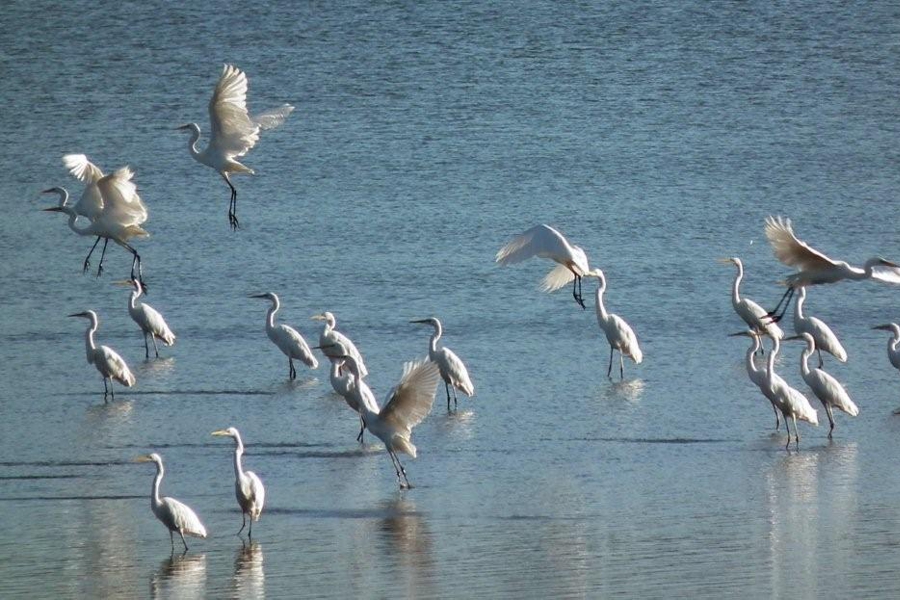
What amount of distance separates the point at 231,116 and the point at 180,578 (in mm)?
5087

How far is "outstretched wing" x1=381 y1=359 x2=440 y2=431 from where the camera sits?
10.9m

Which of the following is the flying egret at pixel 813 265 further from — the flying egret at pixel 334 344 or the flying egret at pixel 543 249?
the flying egret at pixel 334 344

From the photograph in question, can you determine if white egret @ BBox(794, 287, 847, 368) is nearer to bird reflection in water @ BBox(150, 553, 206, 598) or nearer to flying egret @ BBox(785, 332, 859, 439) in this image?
flying egret @ BBox(785, 332, 859, 439)

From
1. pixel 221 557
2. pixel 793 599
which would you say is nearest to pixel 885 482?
pixel 793 599

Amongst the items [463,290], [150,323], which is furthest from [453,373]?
[463,290]

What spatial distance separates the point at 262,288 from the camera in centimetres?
1719

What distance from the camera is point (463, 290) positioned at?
16.9 m

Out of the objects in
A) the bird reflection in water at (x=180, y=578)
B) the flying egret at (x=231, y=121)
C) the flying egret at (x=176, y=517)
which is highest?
the flying egret at (x=231, y=121)

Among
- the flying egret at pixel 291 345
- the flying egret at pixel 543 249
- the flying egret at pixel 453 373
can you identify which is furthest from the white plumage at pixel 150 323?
the flying egret at pixel 543 249

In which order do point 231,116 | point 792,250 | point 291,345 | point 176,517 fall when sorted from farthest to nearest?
point 291,345 → point 231,116 → point 792,250 → point 176,517

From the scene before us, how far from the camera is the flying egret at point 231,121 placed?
13180 mm

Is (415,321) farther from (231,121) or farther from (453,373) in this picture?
(231,121)

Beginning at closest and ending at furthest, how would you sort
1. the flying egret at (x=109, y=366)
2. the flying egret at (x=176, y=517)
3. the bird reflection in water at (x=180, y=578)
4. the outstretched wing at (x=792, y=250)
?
the bird reflection in water at (x=180, y=578) < the flying egret at (x=176, y=517) < the outstretched wing at (x=792, y=250) < the flying egret at (x=109, y=366)

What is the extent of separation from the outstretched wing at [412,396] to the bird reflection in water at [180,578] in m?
1.81
